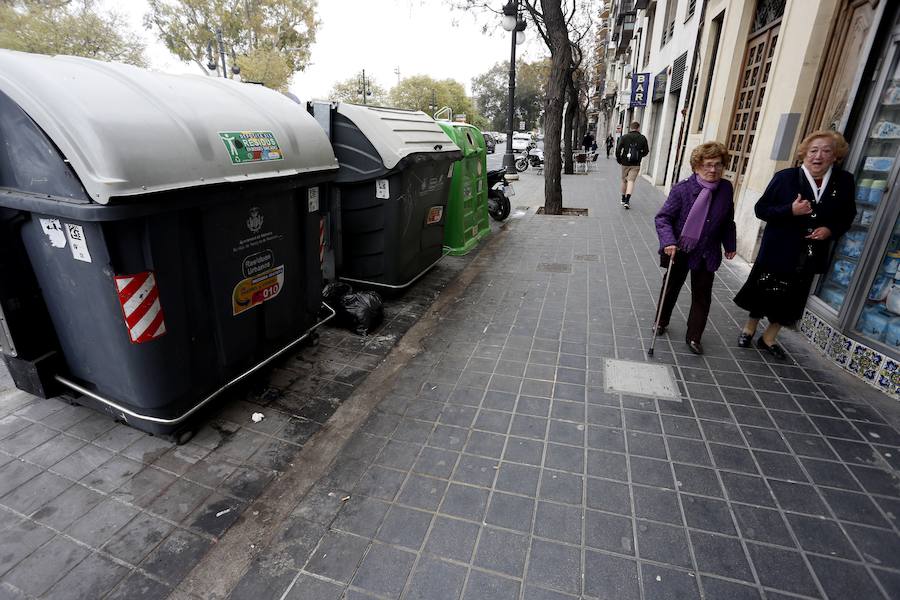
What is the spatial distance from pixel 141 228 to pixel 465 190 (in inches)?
206

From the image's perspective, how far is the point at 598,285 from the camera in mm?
6176

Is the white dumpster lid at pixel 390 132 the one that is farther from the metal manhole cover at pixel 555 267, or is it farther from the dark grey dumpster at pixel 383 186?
the metal manhole cover at pixel 555 267

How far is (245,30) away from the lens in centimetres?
3941

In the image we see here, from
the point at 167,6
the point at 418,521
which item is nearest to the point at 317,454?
the point at 418,521

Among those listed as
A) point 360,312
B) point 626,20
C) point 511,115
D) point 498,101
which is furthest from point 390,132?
point 498,101

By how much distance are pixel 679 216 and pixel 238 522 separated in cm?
403

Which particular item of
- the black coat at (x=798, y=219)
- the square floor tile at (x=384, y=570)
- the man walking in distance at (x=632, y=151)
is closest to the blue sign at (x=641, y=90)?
the man walking in distance at (x=632, y=151)

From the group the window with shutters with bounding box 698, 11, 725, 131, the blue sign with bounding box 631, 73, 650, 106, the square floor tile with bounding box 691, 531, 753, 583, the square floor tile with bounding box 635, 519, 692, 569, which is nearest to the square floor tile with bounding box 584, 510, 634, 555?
the square floor tile with bounding box 635, 519, 692, 569

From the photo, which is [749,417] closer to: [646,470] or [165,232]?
[646,470]

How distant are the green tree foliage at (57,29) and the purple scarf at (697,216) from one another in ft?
113

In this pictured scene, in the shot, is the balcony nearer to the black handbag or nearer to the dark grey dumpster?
the dark grey dumpster

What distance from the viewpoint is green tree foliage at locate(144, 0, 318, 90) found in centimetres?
3662

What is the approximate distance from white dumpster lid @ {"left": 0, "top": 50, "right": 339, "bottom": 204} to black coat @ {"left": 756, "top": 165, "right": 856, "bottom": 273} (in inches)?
151

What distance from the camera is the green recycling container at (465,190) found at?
6.90 metres
